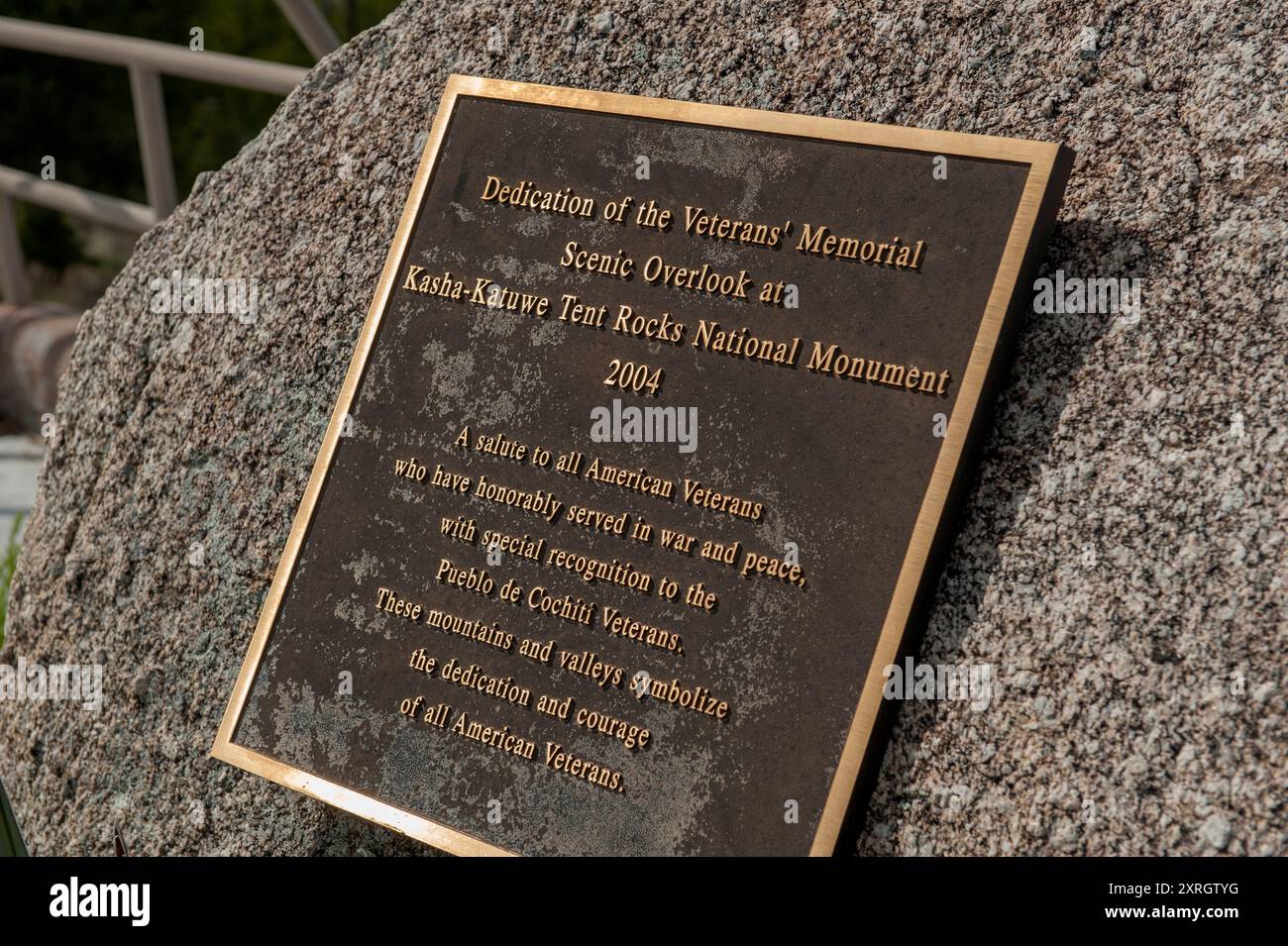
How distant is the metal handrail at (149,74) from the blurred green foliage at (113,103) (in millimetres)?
4777

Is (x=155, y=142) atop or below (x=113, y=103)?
below

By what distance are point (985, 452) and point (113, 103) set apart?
1125 centimetres

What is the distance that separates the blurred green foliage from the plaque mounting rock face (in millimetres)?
8647

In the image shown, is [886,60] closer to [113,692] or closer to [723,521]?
[723,521]

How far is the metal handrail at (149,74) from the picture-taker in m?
4.54

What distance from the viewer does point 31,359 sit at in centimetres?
585

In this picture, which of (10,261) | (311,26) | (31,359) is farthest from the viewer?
(10,261)

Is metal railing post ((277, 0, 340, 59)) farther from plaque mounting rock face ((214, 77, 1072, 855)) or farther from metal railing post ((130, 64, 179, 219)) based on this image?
Answer: plaque mounting rock face ((214, 77, 1072, 855))

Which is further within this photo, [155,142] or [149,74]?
[155,142]
